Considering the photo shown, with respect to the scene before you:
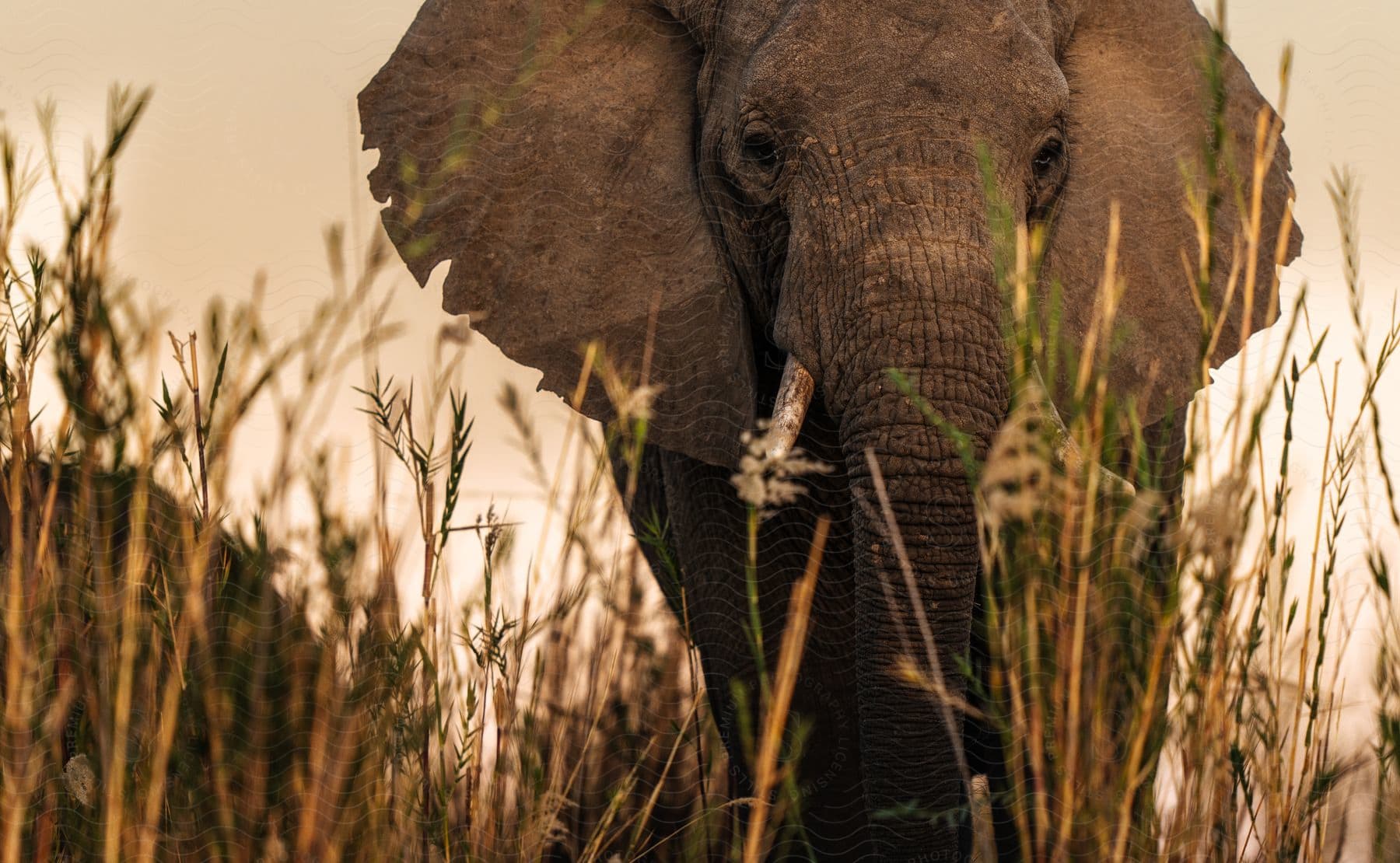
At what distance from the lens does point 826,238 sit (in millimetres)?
3229

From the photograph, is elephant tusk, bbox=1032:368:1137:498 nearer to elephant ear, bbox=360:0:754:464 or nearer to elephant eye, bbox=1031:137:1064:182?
elephant eye, bbox=1031:137:1064:182

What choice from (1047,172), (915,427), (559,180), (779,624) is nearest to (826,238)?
(915,427)

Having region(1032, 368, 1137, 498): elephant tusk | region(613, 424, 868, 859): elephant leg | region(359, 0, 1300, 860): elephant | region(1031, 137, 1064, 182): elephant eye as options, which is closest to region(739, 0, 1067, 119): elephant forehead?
region(359, 0, 1300, 860): elephant

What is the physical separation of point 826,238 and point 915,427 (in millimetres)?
451

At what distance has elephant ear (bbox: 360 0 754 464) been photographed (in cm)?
376

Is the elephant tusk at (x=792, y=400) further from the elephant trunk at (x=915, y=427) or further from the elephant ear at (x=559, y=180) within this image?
the elephant ear at (x=559, y=180)

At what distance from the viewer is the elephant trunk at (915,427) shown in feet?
10.1

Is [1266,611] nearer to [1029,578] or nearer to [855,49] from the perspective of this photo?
[1029,578]

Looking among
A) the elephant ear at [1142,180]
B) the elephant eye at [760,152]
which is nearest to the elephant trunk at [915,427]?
the elephant eye at [760,152]

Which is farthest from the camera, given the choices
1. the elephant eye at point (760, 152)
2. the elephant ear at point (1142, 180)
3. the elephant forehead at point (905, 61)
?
the elephant ear at point (1142, 180)

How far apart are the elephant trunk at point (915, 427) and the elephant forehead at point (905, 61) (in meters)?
0.21

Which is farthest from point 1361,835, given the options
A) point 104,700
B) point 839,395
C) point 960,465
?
point 104,700

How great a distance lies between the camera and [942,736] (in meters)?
3.25

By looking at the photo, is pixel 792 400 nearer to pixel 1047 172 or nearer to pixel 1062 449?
pixel 1062 449
